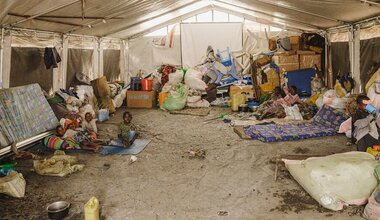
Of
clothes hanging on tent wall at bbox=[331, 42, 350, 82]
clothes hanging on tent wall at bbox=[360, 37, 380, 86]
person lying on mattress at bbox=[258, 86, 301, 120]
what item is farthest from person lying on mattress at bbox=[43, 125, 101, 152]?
clothes hanging on tent wall at bbox=[331, 42, 350, 82]

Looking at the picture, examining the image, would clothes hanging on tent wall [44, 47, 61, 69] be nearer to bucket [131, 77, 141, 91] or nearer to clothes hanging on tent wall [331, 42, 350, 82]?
bucket [131, 77, 141, 91]

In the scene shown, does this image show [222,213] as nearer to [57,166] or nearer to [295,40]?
[57,166]

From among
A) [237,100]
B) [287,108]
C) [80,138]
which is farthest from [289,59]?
[80,138]

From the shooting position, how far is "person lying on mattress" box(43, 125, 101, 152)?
211 inches

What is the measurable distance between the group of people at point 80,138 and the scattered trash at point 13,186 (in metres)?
1.65

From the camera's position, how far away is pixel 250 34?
39.6ft

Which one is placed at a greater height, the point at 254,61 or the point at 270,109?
the point at 254,61

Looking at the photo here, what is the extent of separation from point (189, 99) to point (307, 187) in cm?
648

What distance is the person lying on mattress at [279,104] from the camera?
7516 millimetres

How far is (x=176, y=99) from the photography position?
9.42 meters

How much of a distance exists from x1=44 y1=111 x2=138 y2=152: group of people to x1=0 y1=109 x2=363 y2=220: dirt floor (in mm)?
362

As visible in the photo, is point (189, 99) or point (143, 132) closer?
point (143, 132)

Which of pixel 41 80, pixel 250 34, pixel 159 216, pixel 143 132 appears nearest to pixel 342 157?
pixel 159 216

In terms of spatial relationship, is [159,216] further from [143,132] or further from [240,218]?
[143,132]
